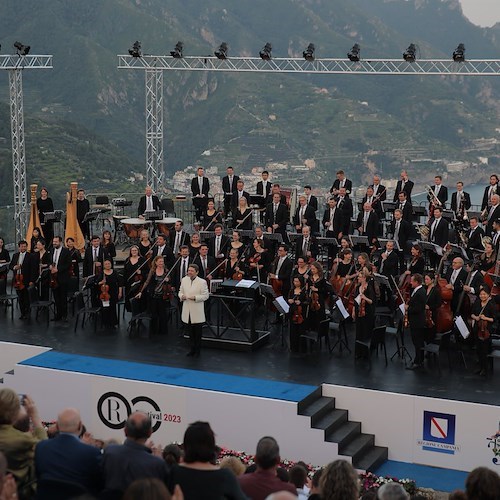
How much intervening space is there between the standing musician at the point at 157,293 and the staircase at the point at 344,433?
367 centimetres

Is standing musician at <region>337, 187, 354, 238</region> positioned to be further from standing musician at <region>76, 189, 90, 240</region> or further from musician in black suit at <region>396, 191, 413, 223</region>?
standing musician at <region>76, 189, 90, 240</region>

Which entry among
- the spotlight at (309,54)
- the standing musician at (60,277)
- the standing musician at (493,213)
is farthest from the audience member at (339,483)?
the spotlight at (309,54)

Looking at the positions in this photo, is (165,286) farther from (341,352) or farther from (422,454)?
(422,454)

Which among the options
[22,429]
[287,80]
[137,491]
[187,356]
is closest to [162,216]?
[187,356]

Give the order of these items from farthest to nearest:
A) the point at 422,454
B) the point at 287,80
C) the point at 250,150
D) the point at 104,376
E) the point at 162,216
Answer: the point at 287,80, the point at 250,150, the point at 162,216, the point at 104,376, the point at 422,454

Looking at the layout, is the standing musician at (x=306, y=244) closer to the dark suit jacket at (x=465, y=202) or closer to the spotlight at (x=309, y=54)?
the dark suit jacket at (x=465, y=202)

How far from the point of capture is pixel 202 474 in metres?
6.07

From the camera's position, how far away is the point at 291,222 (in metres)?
20.1

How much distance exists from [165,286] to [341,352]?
121 inches

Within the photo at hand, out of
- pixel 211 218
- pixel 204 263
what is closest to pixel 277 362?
pixel 204 263

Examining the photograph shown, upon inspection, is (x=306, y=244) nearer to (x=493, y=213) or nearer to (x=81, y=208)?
(x=493, y=213)

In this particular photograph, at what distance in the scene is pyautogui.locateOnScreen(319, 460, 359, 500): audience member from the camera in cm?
606

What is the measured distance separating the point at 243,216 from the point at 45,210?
13.7 feet

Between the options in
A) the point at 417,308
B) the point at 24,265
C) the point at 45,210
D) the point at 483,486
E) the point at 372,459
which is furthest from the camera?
the point at 45,210
